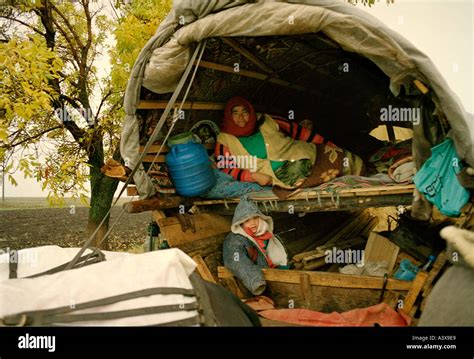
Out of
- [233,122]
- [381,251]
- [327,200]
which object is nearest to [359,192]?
[327,200]

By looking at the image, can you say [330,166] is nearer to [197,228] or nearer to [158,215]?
[197,228]

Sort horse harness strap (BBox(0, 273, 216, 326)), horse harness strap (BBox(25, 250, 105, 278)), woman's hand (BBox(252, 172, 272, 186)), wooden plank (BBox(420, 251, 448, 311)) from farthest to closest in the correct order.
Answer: woman's hand (BBox(252, 172, 272, 186)) → wooden plank (BBox(420, 251, 448, 311)) → horse harness strap (BBox(25, 250, 105, 278)) → horse harness strap (BBox(0, 273, 216, 326))

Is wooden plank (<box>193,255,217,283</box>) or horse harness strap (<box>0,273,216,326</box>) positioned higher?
horse harness strap (<box>0,273,216,326</box>)

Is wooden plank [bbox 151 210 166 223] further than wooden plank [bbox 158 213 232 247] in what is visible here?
Yes

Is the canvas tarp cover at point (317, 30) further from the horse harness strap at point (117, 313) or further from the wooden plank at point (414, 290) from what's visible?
the horse harness strap at point (117, 313)

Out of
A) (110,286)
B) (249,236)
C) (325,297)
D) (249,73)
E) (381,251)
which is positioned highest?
(249,73)

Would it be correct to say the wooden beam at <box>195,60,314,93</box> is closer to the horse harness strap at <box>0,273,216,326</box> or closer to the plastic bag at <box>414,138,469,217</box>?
the plastic bag at <box>414,138,469,217</box>

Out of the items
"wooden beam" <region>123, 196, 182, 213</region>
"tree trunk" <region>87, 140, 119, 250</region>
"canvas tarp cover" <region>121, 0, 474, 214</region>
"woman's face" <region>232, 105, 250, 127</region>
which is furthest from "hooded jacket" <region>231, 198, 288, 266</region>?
"tree trunk" <region>87, 140, 119, 250</region>

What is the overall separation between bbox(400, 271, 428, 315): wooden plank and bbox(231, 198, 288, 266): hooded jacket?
1.57 m

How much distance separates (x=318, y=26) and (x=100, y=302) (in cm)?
325

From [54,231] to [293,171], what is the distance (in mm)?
11829

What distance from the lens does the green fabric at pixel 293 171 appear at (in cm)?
623

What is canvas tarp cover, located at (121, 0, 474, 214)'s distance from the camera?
406 cm

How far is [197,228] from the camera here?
577 cm
